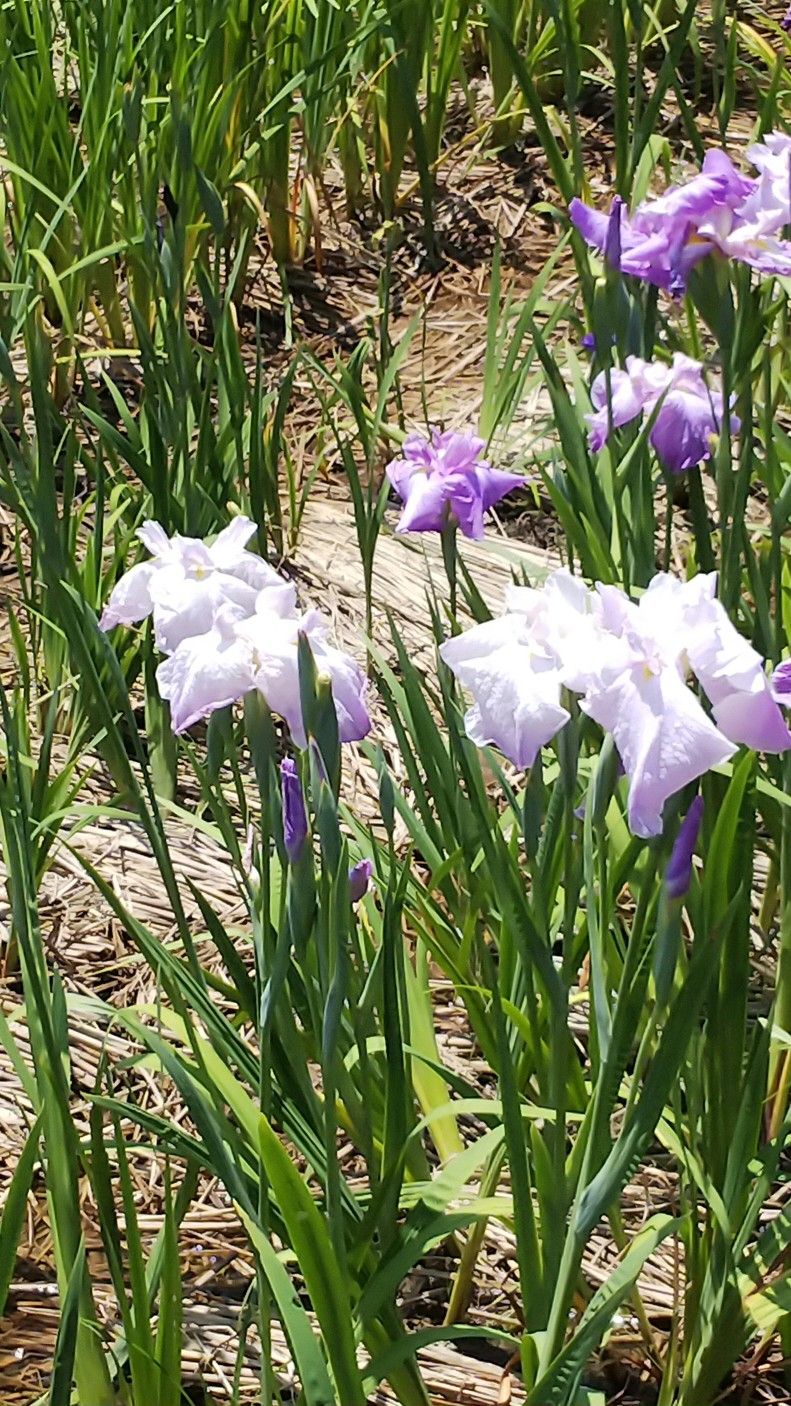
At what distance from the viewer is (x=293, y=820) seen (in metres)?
0.80

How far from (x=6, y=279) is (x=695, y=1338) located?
1.89 meters

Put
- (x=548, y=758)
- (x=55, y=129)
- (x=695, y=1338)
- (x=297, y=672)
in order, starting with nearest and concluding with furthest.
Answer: (x=297, y=672), (x=695, y=1338), (x=548, y=758), (x=55, y=129)

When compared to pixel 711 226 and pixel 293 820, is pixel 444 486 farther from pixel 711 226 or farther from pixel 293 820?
pixel 293 820

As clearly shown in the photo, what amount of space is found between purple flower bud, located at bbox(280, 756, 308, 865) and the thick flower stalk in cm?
11

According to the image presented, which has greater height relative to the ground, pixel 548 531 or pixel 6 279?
pixel 6 279

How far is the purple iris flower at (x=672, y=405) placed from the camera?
1.23 metres

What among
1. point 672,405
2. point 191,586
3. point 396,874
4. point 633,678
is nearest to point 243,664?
point 191,586

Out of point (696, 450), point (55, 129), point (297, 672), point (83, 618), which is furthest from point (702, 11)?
point (297, 672)

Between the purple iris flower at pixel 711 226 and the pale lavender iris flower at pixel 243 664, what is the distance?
0.52 m

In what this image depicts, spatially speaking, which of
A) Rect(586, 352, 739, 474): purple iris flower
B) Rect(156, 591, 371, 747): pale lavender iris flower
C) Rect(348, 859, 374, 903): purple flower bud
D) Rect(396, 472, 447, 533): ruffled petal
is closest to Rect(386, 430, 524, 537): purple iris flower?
Result: Rect(396, 472, 447, 533): ruffled petal

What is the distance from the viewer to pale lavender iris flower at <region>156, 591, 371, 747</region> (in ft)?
2.54

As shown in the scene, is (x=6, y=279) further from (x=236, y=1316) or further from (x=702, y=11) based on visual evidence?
(x=702, y=11)

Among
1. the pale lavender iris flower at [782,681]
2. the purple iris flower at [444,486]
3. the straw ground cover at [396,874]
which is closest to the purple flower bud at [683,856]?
the straw ground cover at [396,874]

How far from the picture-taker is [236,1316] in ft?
3.78
